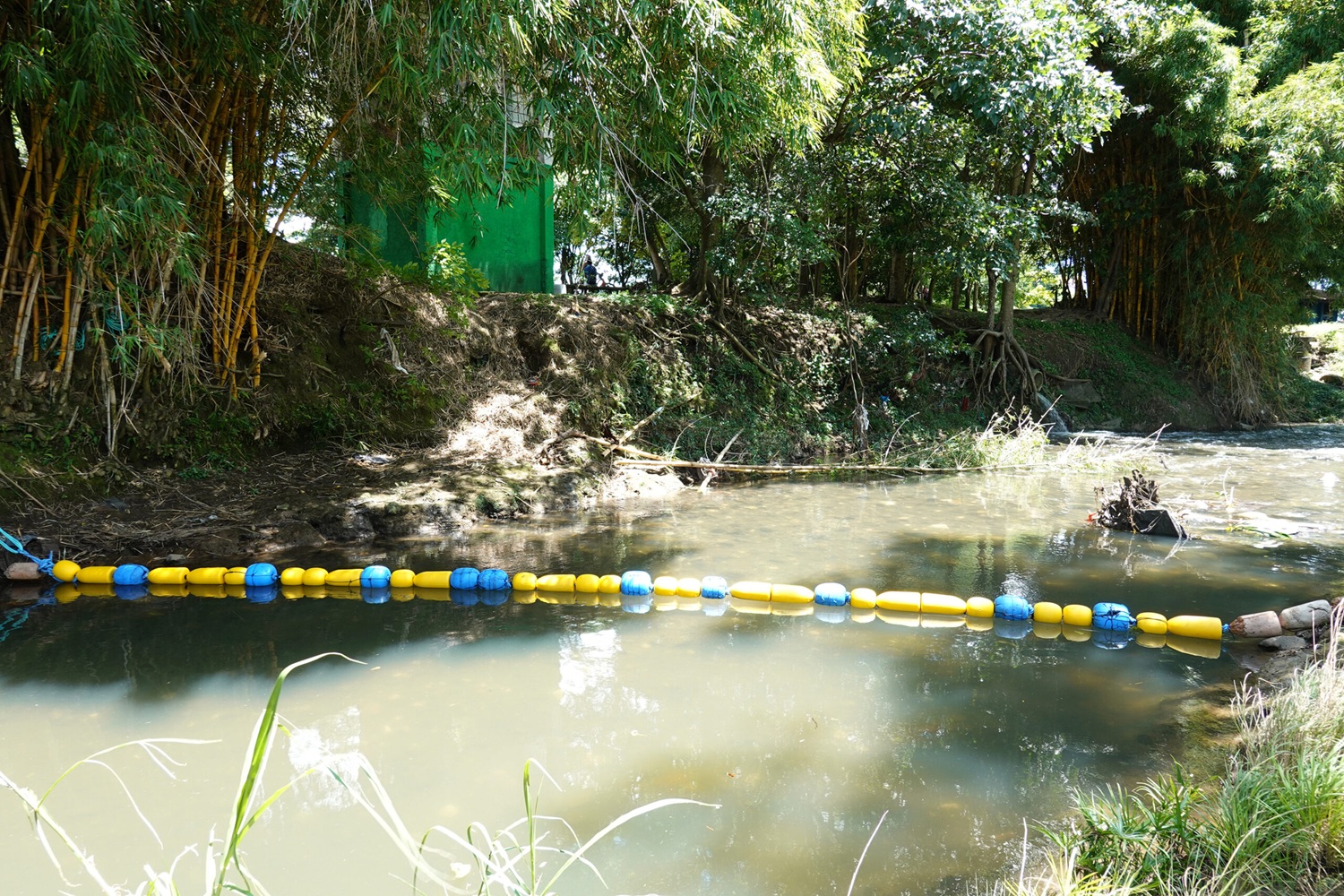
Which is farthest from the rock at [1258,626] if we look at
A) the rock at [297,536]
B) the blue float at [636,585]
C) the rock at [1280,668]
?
the rock at [297,536]

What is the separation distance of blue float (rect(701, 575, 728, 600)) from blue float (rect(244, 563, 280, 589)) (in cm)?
202

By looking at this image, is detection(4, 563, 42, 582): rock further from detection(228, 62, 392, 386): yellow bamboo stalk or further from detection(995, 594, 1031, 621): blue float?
detection(995, 594, 1031, 621): blue float

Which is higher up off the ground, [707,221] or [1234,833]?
[707,221]

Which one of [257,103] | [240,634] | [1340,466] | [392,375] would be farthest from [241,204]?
[1340,466]

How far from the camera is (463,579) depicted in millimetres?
4090

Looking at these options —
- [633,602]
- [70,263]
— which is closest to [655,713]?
[633,602]

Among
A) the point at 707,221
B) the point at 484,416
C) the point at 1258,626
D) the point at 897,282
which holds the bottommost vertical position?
the point at 1258,626

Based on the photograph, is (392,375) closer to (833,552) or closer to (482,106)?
(482,106)

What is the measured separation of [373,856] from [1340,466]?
9.44 m

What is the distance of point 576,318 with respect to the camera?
818 centimetres

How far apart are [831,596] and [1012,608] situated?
75cm

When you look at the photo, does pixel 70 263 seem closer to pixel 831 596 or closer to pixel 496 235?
pixel 831 596

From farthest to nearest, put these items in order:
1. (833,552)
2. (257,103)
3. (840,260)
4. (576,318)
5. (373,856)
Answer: (840,260) → (576,318) → (257,103) → (833,552) → (373,856)

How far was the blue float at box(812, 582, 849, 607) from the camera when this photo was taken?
152 inches
